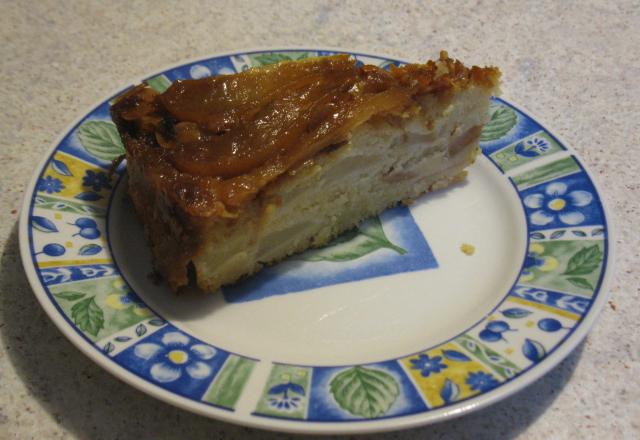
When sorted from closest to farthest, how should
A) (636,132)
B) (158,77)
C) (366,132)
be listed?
1. (366,132)
2. (158,77)
3. (636,132)

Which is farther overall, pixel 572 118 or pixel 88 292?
pixel 572 118

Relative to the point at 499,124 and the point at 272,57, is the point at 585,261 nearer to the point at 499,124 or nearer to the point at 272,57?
the point at 499,124

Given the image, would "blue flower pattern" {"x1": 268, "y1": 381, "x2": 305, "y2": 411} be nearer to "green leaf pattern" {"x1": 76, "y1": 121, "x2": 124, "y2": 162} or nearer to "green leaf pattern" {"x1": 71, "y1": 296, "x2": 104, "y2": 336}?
"green leaf pattern" {"x1": 71, "y1": 296, "x2": 104, "y2": 336}

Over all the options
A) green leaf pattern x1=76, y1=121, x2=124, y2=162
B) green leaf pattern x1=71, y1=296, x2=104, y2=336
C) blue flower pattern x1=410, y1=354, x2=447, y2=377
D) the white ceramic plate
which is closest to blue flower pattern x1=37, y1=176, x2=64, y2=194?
the white ceramic plate

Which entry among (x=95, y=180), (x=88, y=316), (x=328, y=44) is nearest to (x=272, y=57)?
(x=328, y=44)

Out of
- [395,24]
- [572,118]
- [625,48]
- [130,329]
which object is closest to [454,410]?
[130,329]

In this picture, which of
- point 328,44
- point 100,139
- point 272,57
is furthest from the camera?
point 328,44

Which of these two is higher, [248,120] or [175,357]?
[248,120]

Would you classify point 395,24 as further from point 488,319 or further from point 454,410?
point 454,410
